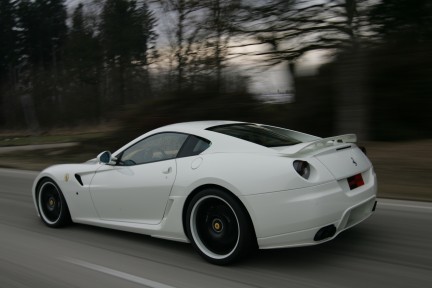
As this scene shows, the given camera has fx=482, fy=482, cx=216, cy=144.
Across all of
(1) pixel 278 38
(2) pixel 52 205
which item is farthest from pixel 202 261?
(1) pixel 278 38

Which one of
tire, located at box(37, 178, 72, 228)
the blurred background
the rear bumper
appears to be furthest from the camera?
the blurred background

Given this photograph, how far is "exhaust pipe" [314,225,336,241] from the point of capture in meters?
4.13

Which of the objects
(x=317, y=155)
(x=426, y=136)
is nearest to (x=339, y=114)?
(x=426, y=136)

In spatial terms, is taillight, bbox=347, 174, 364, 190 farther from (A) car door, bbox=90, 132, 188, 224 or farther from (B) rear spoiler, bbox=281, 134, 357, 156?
(A) car door, bbox=90, 132, 188, 224

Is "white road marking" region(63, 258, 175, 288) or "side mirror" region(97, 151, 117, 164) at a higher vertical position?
"side mirror" region(97, 151, 117, 164)

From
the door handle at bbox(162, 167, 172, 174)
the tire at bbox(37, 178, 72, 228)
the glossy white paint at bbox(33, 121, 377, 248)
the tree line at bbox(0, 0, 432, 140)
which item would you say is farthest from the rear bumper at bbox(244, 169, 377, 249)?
the tree line at bbox(0, 0, 432, 140)

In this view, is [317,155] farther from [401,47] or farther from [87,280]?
[401,47]

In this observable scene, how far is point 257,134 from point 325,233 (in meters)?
1.42

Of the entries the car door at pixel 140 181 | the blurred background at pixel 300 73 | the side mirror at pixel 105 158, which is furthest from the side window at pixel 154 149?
the blurred background at pixel 300 73

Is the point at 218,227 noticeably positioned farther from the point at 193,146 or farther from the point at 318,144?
the point at 318,144

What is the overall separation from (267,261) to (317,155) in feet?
3.63

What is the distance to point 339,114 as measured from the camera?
509 inches

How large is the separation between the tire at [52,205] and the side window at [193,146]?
2.11 metres

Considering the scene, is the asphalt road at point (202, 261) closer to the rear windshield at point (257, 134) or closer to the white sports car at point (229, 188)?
the white sports car at point (229, 188)
